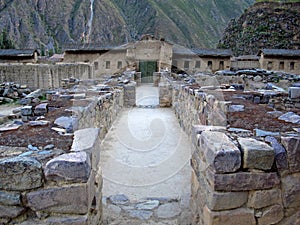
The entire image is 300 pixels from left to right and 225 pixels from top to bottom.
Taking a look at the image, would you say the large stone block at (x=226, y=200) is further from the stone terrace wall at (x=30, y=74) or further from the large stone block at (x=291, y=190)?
the stone terrace wall at (x=30, y=74)

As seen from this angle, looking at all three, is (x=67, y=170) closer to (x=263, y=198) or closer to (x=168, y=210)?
(x=263, y=198)

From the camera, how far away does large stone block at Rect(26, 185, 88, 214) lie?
2.26 m

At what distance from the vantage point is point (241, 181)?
8.11 feet

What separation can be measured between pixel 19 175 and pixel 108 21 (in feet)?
327

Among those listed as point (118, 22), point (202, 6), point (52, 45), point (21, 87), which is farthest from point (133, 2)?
point (21, 87)

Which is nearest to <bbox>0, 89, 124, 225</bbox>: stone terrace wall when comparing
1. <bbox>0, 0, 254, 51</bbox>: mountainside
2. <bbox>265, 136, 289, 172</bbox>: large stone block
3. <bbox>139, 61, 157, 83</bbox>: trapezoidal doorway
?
<bbox>265, 136, 289, 172</bbox>: large stone block

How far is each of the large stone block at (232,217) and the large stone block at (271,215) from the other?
10 cm

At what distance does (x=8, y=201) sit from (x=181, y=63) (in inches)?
1037

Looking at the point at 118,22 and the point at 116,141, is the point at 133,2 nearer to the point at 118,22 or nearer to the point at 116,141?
the point at 118,22

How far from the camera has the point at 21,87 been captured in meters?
14.5

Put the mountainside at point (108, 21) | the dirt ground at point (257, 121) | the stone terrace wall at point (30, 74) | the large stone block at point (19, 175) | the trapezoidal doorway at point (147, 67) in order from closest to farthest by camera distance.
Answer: the large stone block at point (19, 175) < the dirt ground at point (257, 121) < the stone terrace wall at point (30, 74) < the trapezoidal doorway at point (147, 67) < the mountainside at point (108, 21)

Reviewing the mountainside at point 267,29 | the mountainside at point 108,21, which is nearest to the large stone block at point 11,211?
the mountainside at point 267,29

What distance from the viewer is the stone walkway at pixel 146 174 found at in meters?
3.65

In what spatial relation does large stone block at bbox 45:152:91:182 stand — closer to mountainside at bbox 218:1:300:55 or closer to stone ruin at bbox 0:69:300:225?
stone ruin at bbox 0:69:300:225
